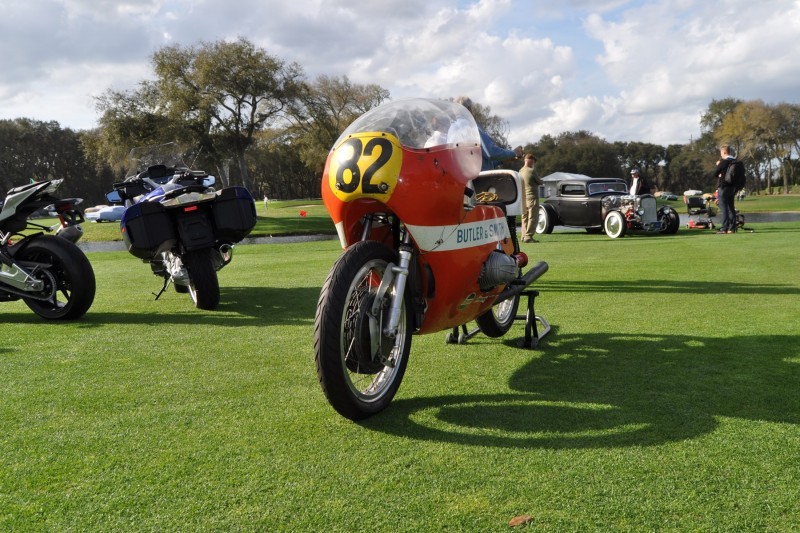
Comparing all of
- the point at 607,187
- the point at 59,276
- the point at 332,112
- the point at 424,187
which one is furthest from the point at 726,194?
the point at 332,112

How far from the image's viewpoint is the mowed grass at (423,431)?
214cm

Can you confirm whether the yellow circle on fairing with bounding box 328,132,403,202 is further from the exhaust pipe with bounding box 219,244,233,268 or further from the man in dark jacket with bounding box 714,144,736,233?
the man in dark jacket with bounding box 714,144,736,233

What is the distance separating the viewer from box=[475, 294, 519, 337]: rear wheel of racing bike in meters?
4.58

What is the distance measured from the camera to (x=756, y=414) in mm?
2938

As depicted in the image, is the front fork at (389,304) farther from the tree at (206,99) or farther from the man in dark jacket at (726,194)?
the tree at (206,99)

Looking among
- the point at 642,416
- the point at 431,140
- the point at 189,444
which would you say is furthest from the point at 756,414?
the point at 189,444

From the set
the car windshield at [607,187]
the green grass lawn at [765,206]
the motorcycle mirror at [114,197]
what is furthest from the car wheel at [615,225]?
the green grass lawn at [765,206]

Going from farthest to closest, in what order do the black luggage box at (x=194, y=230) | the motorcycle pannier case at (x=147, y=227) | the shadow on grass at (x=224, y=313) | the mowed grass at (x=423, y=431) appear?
1. the black luggage box at (x=194, y=230)
2. the motorcycle pannier case at (x=147, y=227)
3. the shadow on grass at (x=224, y=313)
4. the mowed grass at (x=423, y=431)

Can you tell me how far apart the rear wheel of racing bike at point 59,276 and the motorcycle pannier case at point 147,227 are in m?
0.49

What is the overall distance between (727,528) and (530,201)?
12.3 meters

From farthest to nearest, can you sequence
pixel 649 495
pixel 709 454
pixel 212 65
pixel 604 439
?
pixel 212 65
pixel 604 439
pixel 709 454
pixel 649 495

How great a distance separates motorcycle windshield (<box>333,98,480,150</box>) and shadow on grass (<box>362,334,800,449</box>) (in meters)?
1.44

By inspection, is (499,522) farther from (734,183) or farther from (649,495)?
(734,183)

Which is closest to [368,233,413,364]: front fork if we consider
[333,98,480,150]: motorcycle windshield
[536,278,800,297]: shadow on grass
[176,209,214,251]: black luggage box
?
[333,98,480,150]: motorcycle windshield
